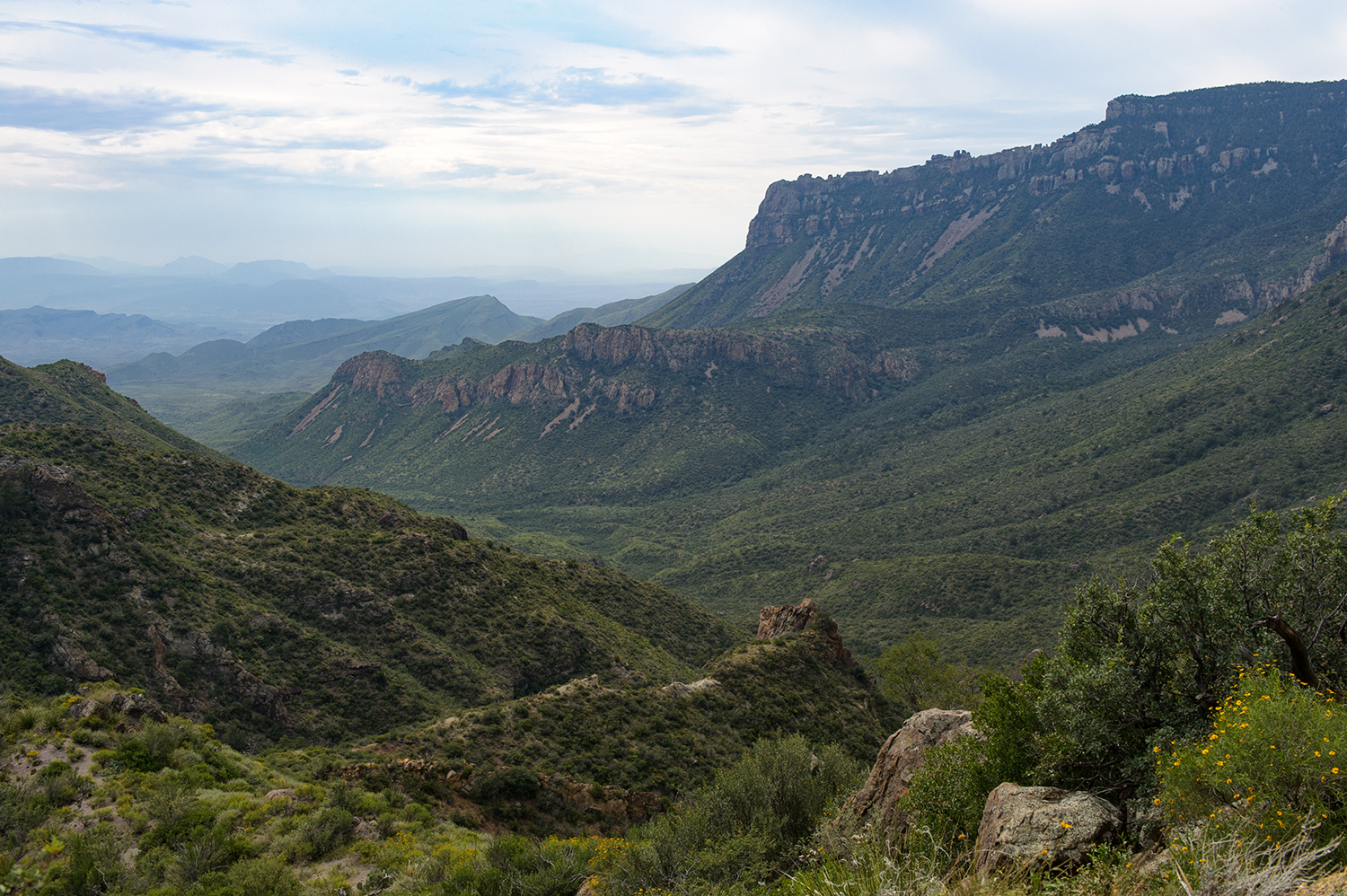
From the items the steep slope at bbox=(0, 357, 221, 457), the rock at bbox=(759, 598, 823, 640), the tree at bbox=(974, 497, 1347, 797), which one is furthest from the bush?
the steep slope at bbox=(0, 357, 221, 457)

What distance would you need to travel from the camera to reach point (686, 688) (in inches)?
1560

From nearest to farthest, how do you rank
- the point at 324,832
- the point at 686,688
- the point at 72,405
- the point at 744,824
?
the point at 324,832, the point at 744,824, the point at 686,688, the point at 72,405

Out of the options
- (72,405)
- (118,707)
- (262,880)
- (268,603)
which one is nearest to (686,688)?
(262,880)

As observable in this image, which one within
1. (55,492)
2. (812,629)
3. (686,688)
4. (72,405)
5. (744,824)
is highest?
(72,405)

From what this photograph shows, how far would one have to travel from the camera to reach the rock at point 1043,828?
12.8 m

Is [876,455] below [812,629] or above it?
above

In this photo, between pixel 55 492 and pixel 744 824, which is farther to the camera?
pixel 55 492

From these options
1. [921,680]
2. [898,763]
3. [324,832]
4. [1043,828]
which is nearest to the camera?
[1043,828]

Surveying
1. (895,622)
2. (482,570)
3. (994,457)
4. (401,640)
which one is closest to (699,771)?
(401,640)

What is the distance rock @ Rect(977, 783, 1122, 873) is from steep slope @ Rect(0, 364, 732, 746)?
105 feet

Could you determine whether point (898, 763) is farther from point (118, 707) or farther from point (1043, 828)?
point (118, 707)

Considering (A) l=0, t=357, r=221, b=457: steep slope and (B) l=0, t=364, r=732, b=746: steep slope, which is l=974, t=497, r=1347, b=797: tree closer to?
(B) l=0, t=364, r=732, b=746: steep slope

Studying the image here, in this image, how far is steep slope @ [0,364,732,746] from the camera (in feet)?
113

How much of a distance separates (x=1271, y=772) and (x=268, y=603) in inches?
1838
